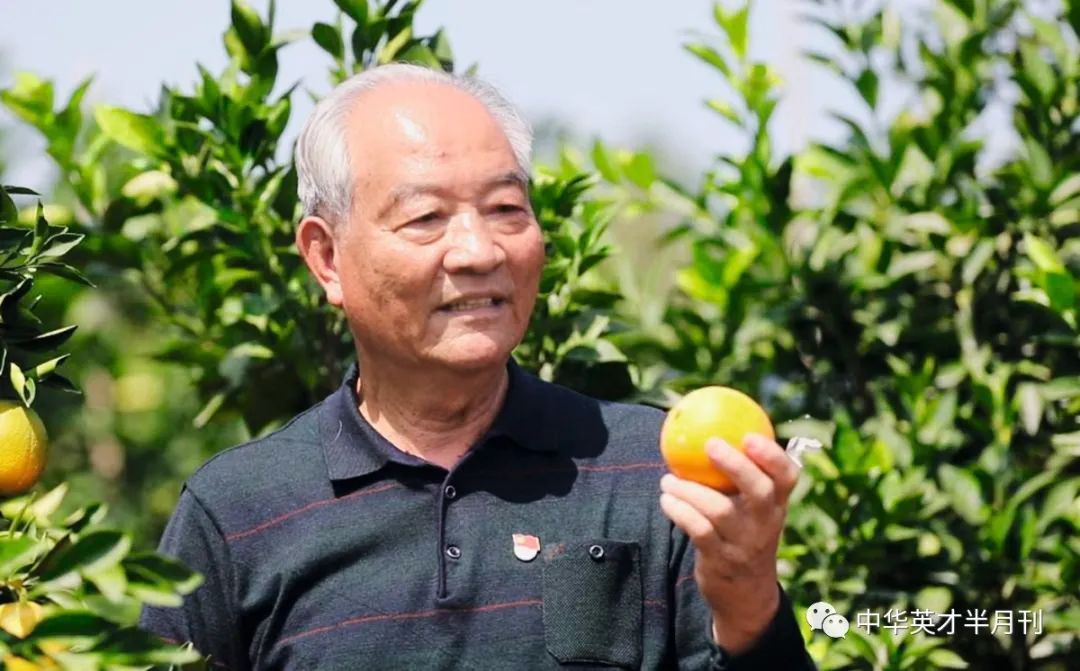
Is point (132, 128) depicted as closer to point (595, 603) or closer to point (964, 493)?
point (595, 603)

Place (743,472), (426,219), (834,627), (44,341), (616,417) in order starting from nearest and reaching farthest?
(743,472)
(44,341)
(426,219)
(616,417)
(834,627)

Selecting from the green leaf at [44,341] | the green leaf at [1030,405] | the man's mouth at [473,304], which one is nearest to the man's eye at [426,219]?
the man's mouth at [473,304]

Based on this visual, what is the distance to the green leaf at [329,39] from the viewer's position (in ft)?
11.6

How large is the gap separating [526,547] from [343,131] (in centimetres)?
74

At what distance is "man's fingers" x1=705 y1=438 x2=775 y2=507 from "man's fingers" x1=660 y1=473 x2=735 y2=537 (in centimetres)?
3

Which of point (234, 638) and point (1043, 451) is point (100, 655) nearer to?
point (234, 638)

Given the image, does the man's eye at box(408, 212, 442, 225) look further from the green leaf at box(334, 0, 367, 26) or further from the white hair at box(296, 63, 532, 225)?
the green leaf at box(334, 0, 367, 26)

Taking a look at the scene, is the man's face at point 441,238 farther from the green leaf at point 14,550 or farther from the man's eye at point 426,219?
the green leaf at point 14,550

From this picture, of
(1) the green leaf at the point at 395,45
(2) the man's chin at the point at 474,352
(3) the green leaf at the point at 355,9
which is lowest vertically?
(1) the green leaf at the point at 395,45

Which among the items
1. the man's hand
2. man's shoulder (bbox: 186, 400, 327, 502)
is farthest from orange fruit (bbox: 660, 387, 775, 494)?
man's shoulder (bbox: 186, 400, 327, 502)

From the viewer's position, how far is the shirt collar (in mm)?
2621

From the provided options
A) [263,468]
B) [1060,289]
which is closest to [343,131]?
[263,468]

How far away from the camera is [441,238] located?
258 cm

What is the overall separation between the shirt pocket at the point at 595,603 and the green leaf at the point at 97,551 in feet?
3.02
